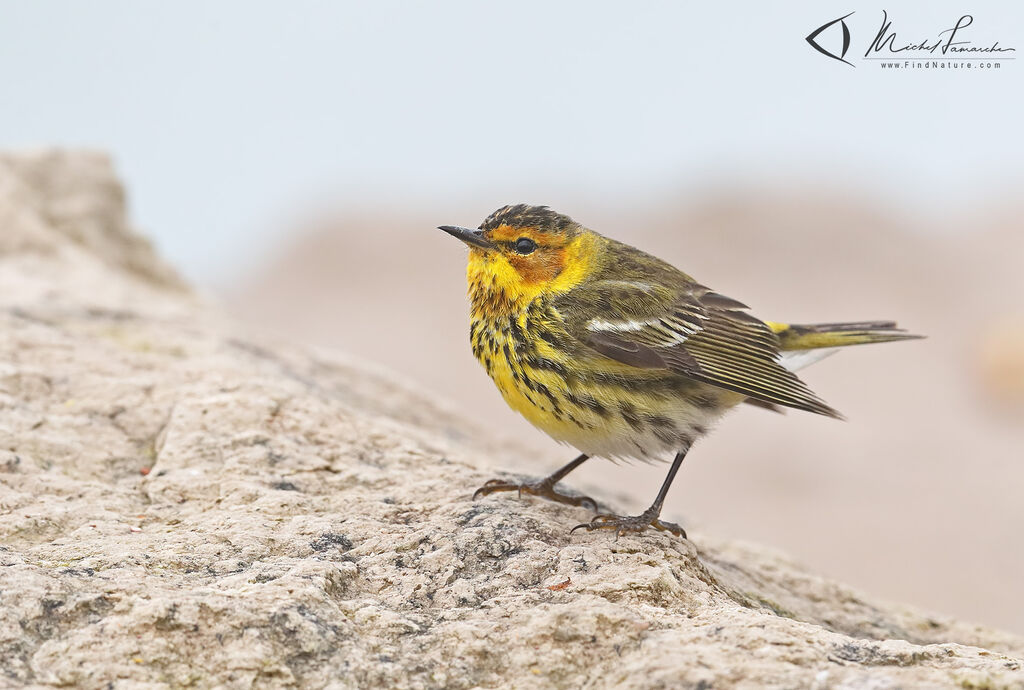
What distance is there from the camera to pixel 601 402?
4402mm

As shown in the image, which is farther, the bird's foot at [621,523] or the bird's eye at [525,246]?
the bird's eye at [525,246]

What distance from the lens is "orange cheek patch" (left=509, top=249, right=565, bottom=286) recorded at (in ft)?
15.7

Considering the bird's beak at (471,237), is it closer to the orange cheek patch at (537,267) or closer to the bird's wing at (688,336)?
the orange cheek patch at (537,267)

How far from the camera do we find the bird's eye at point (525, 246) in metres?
4.82

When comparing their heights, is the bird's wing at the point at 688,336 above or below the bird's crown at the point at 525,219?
below

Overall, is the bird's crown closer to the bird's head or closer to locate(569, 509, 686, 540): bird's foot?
the bird's head

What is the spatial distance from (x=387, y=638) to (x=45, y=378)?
256 centimetres

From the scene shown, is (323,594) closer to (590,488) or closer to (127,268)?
(590,488)

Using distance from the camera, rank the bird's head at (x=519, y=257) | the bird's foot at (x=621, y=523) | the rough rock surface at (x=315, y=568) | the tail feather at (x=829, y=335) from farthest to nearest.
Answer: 1. the tail feather at (x=829, y=335)
2. the bird's head at (x=519, y=257)
3. the bird's foot at (x=621, y=523)
4. the rough rock surface at (x=315, y=568)

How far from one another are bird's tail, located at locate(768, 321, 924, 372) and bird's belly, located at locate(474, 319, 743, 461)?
3.58 feet

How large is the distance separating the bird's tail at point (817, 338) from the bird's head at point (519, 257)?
1241 mm

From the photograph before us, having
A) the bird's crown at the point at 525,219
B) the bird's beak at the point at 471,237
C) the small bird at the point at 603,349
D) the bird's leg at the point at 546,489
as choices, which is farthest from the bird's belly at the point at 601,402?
the bird's crown at the point at 525,219

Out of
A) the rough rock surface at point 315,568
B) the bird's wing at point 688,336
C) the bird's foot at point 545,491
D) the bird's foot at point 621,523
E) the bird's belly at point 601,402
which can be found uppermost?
the bird's wing at point 688,336

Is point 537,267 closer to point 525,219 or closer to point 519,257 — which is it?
point 519,257
